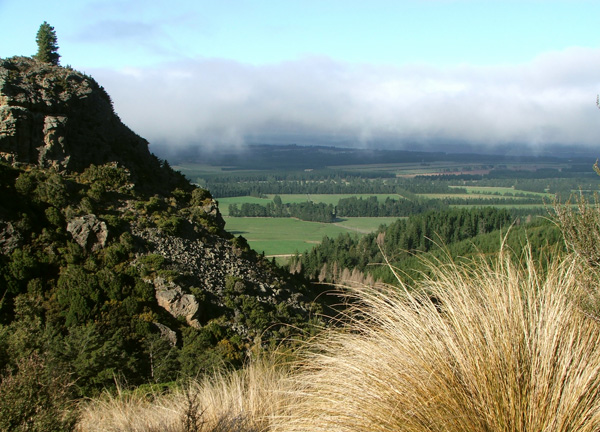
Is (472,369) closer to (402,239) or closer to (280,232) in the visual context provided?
(402,239)

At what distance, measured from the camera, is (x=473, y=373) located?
2.71m

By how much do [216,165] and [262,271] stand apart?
151 meters

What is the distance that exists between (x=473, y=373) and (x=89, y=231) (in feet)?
58.5

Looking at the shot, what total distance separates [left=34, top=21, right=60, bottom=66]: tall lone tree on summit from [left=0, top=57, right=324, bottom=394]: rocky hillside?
140cm

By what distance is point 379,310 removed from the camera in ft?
11.8

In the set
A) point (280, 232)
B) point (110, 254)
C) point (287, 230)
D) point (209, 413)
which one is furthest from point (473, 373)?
point (287, 230)

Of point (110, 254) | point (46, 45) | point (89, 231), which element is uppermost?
point (46, 45)

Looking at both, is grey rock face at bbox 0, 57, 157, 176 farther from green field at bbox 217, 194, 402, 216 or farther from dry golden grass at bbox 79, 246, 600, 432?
green field at bbox 217, 194, 402, 216

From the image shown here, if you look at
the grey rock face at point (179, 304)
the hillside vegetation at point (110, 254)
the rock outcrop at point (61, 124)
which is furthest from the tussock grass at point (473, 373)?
the rock outcrop at point (61, 124)

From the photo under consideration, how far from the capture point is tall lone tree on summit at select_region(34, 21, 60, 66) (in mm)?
24969

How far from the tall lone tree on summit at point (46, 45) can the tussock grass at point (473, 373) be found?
2622 centimetres

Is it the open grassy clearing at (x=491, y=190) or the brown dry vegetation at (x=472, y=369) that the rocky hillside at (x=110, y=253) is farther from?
the open grassy clearing at (x=491, y=190)

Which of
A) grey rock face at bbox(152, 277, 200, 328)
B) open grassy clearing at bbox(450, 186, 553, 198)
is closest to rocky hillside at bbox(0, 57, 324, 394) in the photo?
grey rock face at bbox(152, 277, 200, 328)

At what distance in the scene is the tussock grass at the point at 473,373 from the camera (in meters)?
2.56
